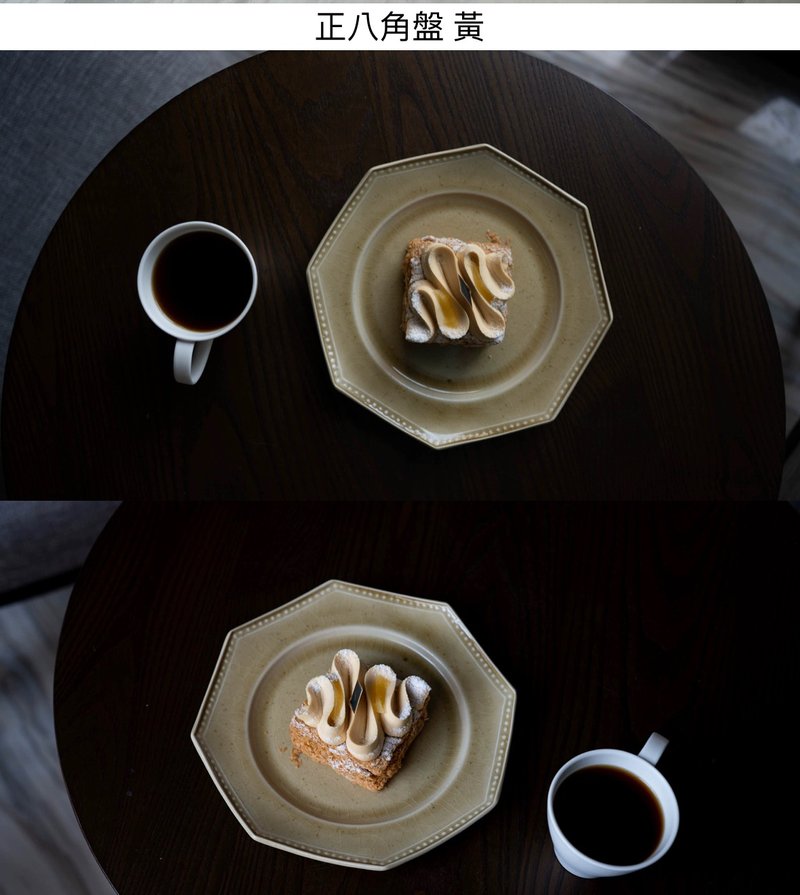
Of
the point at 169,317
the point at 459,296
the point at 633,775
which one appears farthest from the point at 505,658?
the point at 169,317

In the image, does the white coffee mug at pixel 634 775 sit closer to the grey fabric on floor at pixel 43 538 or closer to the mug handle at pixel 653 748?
the mug handle at pixel 653 748

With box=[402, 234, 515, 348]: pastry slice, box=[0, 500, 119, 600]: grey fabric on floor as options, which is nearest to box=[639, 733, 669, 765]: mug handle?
box=[402, 234, 515, 348]: pastry slice

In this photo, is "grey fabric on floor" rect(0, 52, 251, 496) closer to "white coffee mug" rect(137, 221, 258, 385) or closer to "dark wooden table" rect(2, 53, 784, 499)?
"dark wooden table" rect(2, 53, 784, 499)

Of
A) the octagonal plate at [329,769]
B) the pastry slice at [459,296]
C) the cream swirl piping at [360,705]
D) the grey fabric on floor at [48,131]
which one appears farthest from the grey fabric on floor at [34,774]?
the pastry slice at [459,296]

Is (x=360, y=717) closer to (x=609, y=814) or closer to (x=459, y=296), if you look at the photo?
(x=609, y=814)

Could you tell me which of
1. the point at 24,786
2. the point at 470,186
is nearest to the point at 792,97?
the point at 470,186
